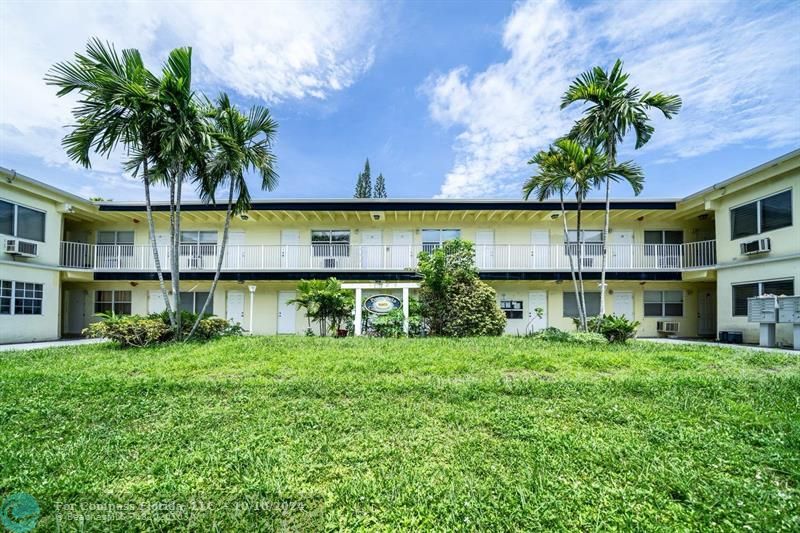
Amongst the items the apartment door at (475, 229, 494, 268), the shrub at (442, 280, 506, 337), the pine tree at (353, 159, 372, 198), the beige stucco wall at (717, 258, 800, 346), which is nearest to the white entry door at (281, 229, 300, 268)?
the shrub at (442, 280, 506, 337)

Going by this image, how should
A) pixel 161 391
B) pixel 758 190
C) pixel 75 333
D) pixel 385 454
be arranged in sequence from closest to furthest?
pixel 385 454 → pixel 161 391 → pixel 758 190 → pixel 75 333

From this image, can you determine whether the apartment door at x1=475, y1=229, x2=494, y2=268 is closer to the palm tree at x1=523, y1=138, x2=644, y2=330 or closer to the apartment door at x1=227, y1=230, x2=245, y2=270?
the palm tree at x1=523, y1=138, x2=644, y2=330

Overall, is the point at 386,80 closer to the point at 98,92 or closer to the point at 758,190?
the point at 98,92

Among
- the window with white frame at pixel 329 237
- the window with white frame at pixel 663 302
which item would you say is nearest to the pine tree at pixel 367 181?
the window with white frame at pixel 329 237

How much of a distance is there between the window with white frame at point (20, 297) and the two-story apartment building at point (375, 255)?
40 millimetres

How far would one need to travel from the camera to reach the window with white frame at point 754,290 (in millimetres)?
11663

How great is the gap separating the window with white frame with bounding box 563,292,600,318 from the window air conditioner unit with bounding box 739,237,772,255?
5171 mm

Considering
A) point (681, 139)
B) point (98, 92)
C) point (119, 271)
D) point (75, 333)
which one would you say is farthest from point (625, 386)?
point (75, 333)

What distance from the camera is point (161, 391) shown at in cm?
594

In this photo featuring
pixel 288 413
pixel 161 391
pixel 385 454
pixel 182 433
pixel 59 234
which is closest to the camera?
pixel 385 454

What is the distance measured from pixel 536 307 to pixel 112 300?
19068mm

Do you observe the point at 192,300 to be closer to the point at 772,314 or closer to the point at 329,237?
the point at 329,237

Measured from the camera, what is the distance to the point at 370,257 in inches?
608

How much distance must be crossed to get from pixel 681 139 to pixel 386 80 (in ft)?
36.1
